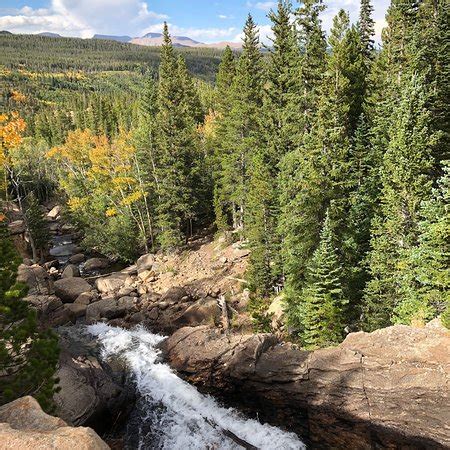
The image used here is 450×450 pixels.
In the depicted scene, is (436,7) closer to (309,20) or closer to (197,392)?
(309,20)

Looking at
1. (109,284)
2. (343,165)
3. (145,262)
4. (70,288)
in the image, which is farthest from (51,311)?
(343,165)

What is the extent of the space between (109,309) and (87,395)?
1308 cm

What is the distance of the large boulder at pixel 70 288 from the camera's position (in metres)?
30.6

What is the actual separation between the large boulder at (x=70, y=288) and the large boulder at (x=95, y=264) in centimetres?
Result: 592

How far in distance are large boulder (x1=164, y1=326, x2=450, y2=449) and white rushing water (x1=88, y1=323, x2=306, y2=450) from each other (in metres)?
0.75

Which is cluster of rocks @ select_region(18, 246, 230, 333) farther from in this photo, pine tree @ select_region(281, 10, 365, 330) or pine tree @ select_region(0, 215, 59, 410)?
pine tree @ select_region(0, 215, 59, 410)

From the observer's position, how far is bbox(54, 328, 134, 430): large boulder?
14328 millimetres

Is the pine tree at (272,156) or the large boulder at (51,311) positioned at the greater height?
the pine tree at (272,156)

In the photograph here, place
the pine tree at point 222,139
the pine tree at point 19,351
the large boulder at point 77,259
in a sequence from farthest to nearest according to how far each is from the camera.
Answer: the large boulder at point 77,259, the pine tree at point 222,139, the pine tree at point 19,351

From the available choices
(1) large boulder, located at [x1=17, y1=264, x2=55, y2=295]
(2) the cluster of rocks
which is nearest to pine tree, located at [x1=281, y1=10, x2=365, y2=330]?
(2) the cluster of rocks

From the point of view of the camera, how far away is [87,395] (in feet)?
49.4

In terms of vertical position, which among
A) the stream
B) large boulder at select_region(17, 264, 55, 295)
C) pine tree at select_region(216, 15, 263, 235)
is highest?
pine tree at select_region(216, 15, 263, 235)

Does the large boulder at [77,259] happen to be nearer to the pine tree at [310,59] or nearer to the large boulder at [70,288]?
the large boulder at [70,288]

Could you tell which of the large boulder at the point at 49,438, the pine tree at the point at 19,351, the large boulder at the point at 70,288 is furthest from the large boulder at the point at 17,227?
the large boulder at the point at 49,438
